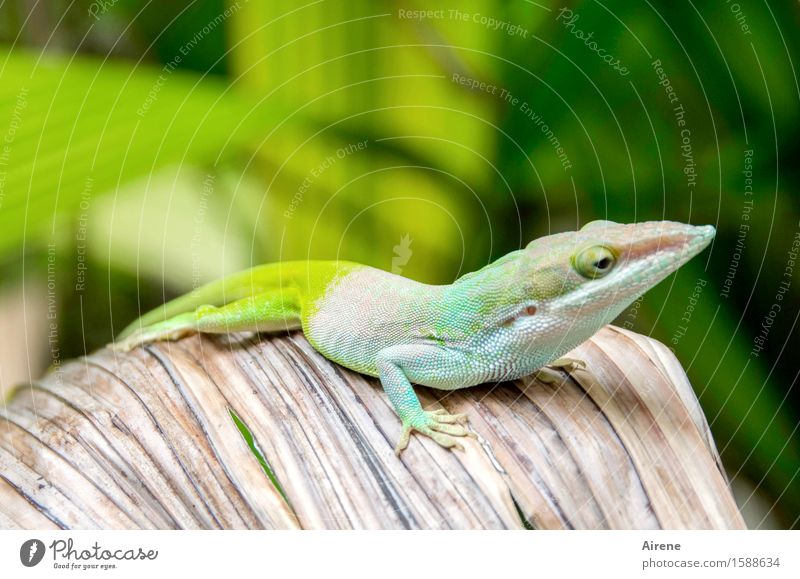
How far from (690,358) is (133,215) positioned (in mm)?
1044

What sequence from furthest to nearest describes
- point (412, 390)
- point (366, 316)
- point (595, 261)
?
point (366, 316), point (412, 390), point (595, 261)

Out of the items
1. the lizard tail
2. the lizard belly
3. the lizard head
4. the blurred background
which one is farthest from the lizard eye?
the lizard tail

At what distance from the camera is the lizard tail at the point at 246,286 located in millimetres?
1340

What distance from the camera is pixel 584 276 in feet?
3.19

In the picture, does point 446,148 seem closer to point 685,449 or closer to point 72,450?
point 685,449

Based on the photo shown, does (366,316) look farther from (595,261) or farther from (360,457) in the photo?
(595,261)

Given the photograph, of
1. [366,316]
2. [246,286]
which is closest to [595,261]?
[366,316]

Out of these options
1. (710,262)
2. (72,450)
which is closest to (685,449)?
(710,262)

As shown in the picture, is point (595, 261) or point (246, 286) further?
point (246, 286)

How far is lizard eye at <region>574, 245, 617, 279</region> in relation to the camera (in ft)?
3.09

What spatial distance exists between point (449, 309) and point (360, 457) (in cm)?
31

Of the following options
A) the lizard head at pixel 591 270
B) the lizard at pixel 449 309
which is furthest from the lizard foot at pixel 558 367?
the lizard head at pixel 591 270

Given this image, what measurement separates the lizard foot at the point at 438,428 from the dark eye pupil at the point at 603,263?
34 cm

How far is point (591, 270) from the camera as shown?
96 cm
